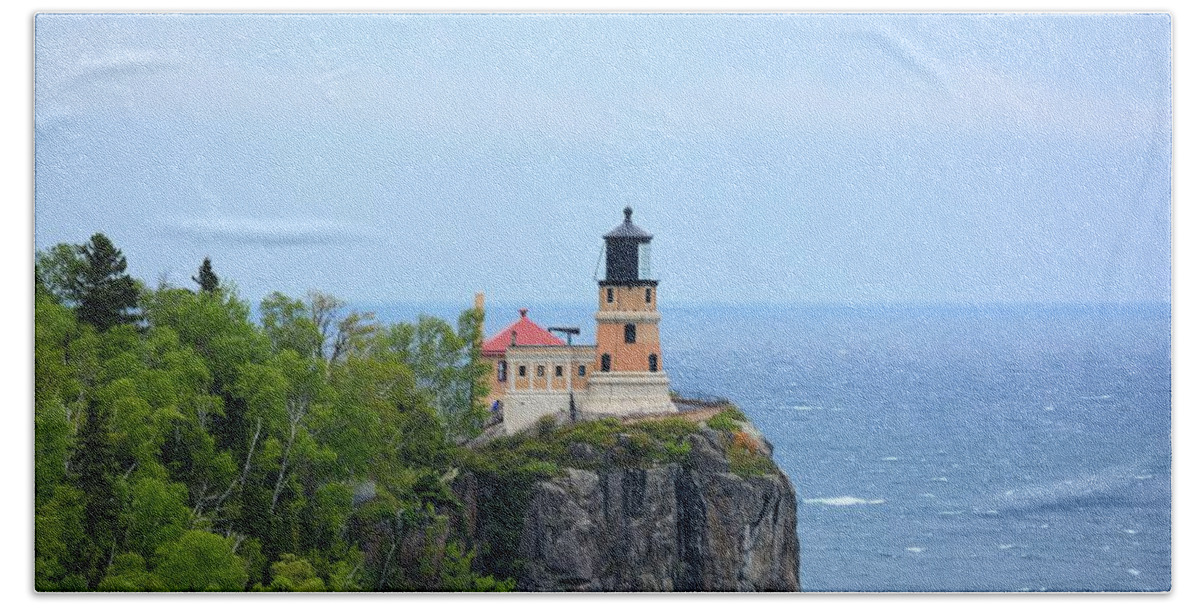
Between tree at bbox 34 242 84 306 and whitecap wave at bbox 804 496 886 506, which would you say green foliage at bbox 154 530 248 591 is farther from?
whitecap wave at bbox 804 496 886 506

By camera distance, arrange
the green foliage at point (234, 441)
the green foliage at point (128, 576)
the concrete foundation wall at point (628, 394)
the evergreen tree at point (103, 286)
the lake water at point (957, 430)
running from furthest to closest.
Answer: the concrete foundation wall at point (628, 394), the evergreen tree at point (103, 286), the lake water at point (957, 430), the green foliage at point (234, 441), the green foliage at point (128, 576)

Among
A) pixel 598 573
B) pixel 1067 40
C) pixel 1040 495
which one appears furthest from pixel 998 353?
pixel 598 573

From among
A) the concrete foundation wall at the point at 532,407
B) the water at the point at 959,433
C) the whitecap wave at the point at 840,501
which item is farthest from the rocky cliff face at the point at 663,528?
the concrete foundation wall at the point at 532,407

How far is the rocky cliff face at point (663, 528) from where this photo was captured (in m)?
19.4

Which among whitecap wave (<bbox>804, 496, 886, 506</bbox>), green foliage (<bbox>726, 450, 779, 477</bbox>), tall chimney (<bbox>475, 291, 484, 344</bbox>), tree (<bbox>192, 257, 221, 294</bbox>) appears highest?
tree (<bbox>192, 257, 221, 294</bbox>)

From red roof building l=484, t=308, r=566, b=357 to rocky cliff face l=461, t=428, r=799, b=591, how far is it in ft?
3.71

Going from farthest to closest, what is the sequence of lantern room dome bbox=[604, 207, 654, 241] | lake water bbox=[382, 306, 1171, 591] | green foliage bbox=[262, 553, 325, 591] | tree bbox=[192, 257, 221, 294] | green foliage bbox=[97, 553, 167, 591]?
1. lantern room dome bbox=[604, 207, 654, 241]
2. tree bbox=[192, 257, 221, 294]
3. lake water bbox=[382, 306, 1171, 591]
4. green foliage bbox=[262, 553, 325, 591]
5. green foliage bbox=[97, 553, 167, 591]

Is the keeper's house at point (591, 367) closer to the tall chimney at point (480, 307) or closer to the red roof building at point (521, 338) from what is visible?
the red roof building at point (521, 338)

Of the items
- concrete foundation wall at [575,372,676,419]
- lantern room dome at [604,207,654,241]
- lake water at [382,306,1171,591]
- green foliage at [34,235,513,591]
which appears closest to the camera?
green foliage at [34,235,513,591]

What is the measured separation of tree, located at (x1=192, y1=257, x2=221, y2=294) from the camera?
1952 cm

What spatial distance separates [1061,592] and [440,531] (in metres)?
→ 5.60

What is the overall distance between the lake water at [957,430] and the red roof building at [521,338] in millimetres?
132

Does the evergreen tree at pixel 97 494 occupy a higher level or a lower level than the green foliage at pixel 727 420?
lower

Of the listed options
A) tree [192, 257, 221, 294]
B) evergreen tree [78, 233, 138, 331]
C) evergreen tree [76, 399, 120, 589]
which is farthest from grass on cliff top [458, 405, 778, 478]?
evergreen tree [78, 233, 138, 331]
